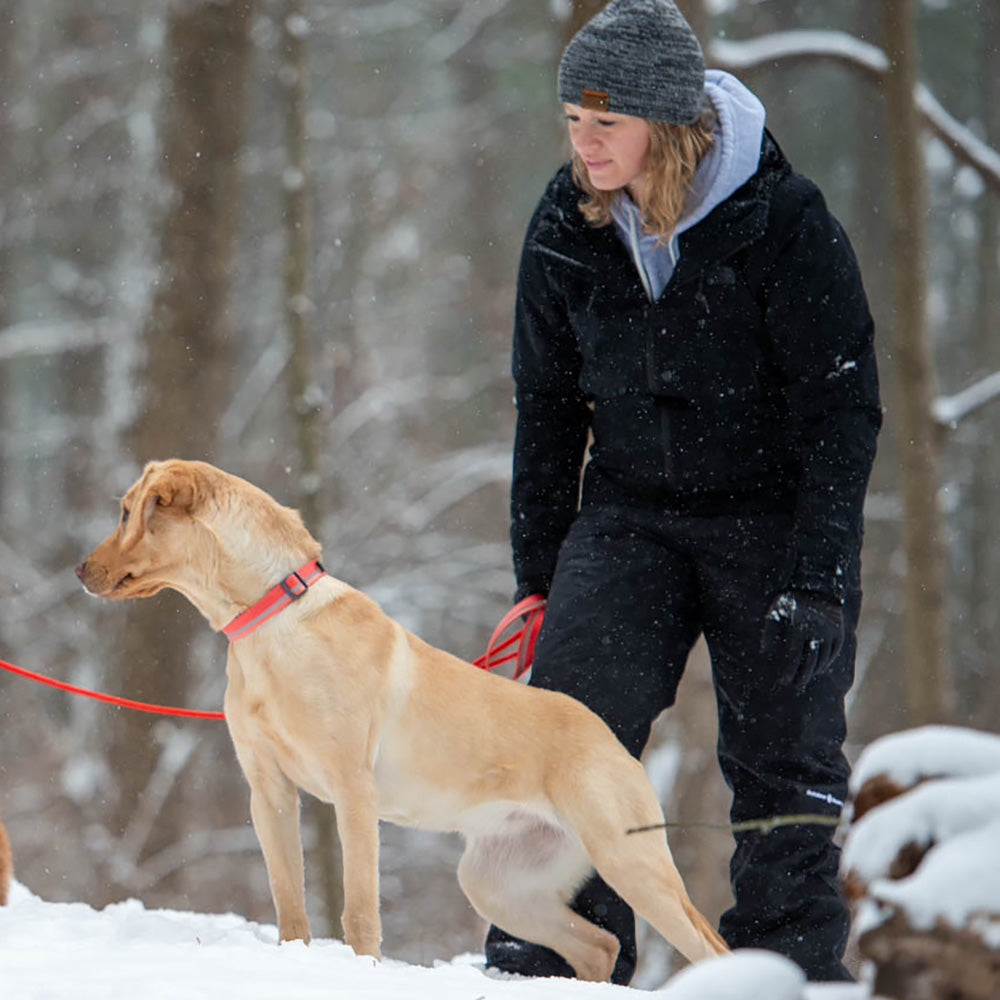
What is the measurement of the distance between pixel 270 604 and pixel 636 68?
5.92 feet

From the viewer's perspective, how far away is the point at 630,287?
3.95 metres

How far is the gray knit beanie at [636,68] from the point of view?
3.73m

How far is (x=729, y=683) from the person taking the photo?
13.3ft

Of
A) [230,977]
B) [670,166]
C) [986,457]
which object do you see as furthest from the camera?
[986,457]

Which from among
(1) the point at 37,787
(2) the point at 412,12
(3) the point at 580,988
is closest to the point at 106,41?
(2) the point at 412,12

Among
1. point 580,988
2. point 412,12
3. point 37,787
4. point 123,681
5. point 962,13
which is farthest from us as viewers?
point 962,13

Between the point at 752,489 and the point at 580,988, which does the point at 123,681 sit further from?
the point at 580,988

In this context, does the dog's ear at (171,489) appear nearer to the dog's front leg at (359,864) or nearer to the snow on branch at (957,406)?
the dog's front leg at (359,864)

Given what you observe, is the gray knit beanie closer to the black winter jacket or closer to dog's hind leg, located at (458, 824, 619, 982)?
the black winter jacket

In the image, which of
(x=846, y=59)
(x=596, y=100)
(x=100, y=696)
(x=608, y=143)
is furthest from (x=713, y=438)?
(x=846, y=59)

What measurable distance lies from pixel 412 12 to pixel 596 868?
13623 mm

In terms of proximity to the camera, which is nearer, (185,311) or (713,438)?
(713,438)

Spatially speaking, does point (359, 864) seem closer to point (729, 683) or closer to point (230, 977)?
point (230, 977)

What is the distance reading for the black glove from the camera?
373cm
